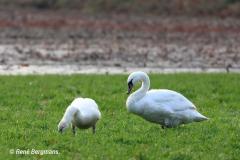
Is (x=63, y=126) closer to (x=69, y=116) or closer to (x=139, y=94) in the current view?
(x=69, y=116)

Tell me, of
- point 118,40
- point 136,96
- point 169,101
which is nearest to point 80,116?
point 136,96

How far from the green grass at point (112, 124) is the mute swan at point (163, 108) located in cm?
22

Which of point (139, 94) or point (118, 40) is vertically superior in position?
point (139, 94)

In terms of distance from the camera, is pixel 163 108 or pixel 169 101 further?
pixel 169 101

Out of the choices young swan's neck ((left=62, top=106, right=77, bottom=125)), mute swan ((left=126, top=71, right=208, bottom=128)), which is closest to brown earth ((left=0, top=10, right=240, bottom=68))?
mute swan ((left=126, top=71, right=208, bottom=128))

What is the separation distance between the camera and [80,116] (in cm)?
1302

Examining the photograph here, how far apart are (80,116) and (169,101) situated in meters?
1.82

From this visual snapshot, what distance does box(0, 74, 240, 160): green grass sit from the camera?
39.6 ft

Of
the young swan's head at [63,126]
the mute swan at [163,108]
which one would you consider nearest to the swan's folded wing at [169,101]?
the mute swan at [163,108]

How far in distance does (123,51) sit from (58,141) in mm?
19949

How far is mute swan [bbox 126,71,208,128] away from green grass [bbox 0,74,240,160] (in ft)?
0.72

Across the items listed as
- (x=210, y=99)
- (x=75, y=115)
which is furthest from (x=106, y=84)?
(x=75, y=115)

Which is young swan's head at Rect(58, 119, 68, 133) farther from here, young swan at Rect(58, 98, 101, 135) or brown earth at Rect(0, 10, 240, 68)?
brown earth at Rect(0, 10, 240, 68)

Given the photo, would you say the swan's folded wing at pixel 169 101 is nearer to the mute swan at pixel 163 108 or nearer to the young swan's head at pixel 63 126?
the mute swan at pixel 163 108
